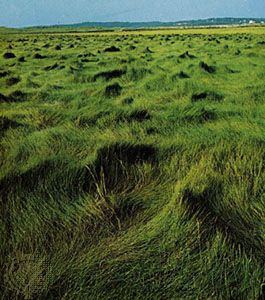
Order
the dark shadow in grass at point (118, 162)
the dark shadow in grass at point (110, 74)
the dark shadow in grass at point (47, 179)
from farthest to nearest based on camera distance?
the dark shadow in grass at point (110, 74) → the dark shadow in grass at point (118, 162) → the dark shadow in grass at point (47, 179)

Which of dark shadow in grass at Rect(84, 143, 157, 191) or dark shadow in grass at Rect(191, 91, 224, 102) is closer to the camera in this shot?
dark shadow in grass at Rect(84, 143, 157, 191)

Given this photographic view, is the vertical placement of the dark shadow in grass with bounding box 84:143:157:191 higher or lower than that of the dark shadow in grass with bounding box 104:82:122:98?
higher

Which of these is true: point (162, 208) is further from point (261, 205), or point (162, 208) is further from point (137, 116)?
point (137, 116)

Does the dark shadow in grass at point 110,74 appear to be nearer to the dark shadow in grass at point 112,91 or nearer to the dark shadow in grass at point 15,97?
the dark shadow in grass at point 112,91

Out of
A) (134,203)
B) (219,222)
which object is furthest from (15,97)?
(219,222)

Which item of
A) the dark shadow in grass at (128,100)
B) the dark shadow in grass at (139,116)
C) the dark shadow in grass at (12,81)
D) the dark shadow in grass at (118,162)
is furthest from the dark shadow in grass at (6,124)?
A: the dark shadow in grass at (12,81)

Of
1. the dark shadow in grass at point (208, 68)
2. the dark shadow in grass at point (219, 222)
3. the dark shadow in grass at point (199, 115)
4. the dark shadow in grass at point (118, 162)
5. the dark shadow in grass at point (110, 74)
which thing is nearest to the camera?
the dark shadow in grass at point (219, 222)

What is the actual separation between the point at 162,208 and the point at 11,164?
1381 millimetres

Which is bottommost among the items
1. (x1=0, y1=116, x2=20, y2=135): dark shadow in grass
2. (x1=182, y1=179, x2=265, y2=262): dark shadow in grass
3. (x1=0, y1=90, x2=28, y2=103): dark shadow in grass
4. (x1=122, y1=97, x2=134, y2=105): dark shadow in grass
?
(x1=0, y1=90, x2=28, y2=103): dark shadow in grass

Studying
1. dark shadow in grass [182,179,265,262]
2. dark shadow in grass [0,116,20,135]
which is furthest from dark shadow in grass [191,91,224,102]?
dark shadow in grass [182,179,265,262]

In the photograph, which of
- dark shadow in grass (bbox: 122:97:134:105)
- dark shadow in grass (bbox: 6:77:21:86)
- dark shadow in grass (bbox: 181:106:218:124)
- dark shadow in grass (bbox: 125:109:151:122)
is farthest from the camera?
dark shadow in grass (bbox: 6:77:21:86)

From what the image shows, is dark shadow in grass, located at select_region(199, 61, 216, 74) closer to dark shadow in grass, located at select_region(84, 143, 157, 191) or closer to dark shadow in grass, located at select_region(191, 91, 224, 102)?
dark shadow in grass, located at select_region(191, 91, 224, 102)

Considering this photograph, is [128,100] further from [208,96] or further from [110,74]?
[110,74]

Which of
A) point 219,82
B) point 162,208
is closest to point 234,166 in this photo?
point 162,208
